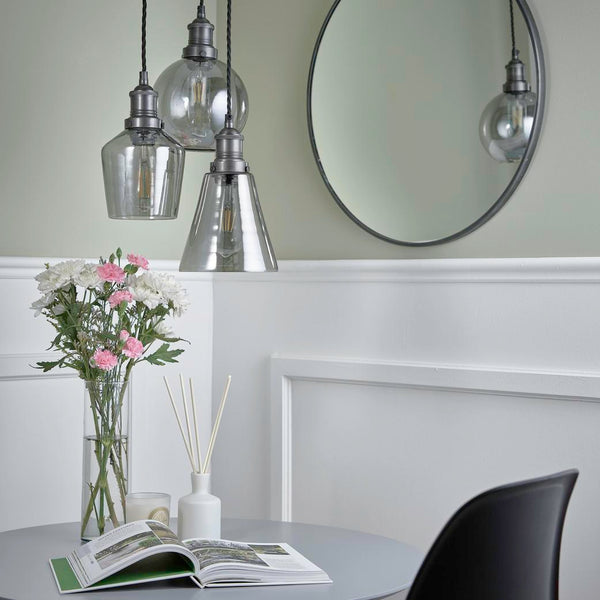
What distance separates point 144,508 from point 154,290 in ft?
1.30

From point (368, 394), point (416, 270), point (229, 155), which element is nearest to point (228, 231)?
point (229, 155)

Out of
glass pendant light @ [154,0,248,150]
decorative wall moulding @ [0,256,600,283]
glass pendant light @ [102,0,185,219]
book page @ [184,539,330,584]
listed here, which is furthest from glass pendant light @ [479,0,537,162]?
book page @ [184,539,330,584]

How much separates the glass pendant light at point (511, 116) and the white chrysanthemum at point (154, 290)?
2.47 ft

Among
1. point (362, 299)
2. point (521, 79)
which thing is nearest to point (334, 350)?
point (362, 299)

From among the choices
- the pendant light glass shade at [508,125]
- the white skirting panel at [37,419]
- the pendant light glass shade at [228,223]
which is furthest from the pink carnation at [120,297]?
the pendant light glass shade at [508,125]

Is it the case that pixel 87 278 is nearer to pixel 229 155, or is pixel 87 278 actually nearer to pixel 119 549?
pixel 229 155

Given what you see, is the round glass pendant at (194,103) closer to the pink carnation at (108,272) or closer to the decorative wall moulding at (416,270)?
the pink carnation at (108,272)

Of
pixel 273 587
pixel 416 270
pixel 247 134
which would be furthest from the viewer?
pixel 247 134

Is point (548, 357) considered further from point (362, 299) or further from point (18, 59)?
point (18, 59)

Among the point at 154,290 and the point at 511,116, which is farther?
the point at 511,116

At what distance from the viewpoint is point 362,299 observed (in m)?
2.27

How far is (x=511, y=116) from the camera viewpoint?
6.56ft

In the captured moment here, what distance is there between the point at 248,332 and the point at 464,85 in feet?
2.82

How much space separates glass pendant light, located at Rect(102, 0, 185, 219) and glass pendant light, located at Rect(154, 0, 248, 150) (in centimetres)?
16
